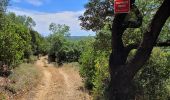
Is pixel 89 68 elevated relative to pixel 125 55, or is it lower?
lower

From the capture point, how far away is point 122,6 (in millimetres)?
11367

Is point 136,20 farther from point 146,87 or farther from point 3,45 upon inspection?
point 3,45

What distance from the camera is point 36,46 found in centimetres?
9181

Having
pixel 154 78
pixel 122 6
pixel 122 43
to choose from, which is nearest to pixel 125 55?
pixel 122 43

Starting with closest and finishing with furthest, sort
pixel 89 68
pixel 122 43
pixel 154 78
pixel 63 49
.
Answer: pixel 122 43
pixel 154 78
pixel 89 68
pixel 63 49

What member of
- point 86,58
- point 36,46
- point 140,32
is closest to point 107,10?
point 140,32

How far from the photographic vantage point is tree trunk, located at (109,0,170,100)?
11836 millimetres

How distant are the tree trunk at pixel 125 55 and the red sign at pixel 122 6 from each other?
3.05ft

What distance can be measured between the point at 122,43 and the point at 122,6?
1889 mm

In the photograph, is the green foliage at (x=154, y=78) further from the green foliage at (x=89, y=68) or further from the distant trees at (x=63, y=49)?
the distant trees at (x=63, y=49)

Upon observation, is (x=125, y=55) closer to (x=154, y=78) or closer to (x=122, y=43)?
(x=122, y=43)

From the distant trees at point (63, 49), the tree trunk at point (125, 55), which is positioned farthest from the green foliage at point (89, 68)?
the distant trees at point (63, 49)

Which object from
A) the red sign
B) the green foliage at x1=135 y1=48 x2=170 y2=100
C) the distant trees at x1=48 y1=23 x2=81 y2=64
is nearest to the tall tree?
the red sign

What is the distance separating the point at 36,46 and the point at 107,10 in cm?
7898
